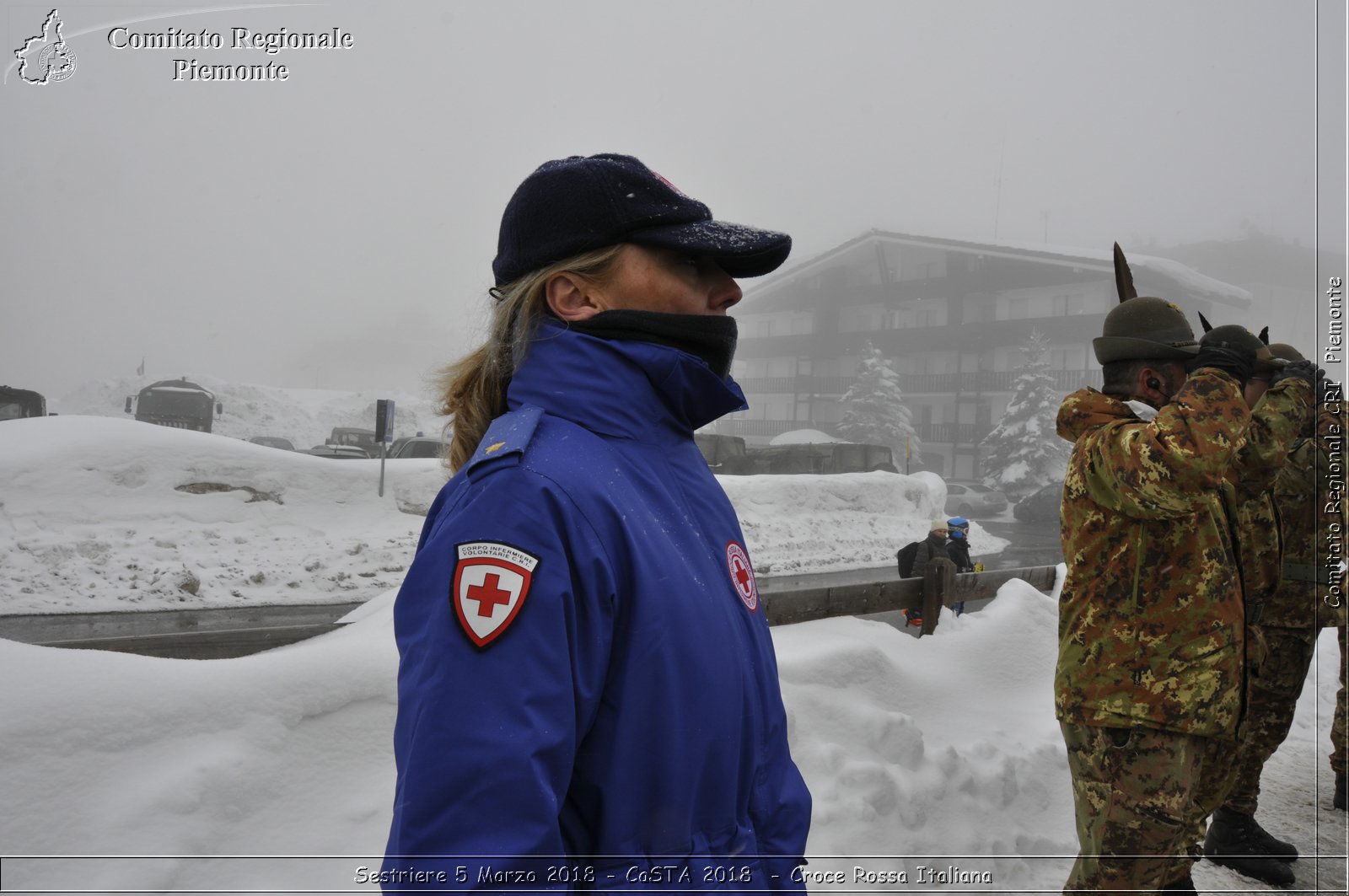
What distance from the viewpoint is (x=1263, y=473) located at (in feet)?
11.9

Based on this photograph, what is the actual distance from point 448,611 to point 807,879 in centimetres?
262

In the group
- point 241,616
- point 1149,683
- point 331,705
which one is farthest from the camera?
point 241,616

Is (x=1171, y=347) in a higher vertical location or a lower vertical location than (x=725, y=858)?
higher

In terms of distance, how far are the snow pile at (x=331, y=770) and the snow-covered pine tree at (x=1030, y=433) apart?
2962 cm

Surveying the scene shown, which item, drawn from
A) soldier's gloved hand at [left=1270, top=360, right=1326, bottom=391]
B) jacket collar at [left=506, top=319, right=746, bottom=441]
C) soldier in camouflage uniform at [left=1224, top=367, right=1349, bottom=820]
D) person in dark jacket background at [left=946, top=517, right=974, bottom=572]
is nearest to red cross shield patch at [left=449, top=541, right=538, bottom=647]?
jacket collar at [left=506, top=319, right=746, bottom=441]

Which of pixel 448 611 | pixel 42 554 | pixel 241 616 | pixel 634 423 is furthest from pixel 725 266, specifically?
pixel 42 554

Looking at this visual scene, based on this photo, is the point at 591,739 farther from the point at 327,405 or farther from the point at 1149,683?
the point at 327,405

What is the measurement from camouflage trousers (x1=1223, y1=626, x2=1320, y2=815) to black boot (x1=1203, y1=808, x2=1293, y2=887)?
0.17ft

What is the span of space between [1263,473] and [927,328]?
3637 centimetres

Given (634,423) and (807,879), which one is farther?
(807,879)

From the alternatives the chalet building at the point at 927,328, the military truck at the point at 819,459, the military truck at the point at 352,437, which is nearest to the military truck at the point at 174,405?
the military truck at the point at 352,437

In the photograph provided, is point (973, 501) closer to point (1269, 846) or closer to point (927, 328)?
point (927, 328)

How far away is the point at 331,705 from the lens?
2.92 m

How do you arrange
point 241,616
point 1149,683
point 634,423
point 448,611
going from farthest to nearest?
1. point 241,616
2. point 1149,683
3. point 634,423
4. point 448,611
